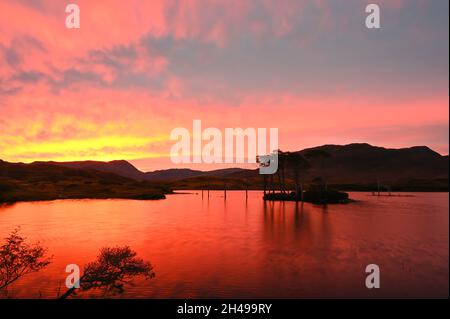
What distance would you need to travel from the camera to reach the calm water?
23.0 meters

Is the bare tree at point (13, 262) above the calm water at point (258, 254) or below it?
above

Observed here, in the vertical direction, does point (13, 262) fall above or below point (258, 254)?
above

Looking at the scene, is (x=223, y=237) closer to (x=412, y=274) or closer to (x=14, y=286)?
(x=412, y=274)

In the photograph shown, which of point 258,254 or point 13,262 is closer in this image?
point 13,262

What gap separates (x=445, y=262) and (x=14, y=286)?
3806cm

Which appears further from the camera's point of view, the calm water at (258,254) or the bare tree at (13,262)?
the calm water at (258,254)

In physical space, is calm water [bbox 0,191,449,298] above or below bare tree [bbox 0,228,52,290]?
below

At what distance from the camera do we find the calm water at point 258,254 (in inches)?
906

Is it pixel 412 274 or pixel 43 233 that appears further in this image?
pixel 43 233

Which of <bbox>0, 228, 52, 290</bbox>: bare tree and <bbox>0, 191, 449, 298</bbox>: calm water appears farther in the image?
<bbox>0, 191, 449, 298</bbox>: calm water

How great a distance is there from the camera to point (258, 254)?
35.7 m
